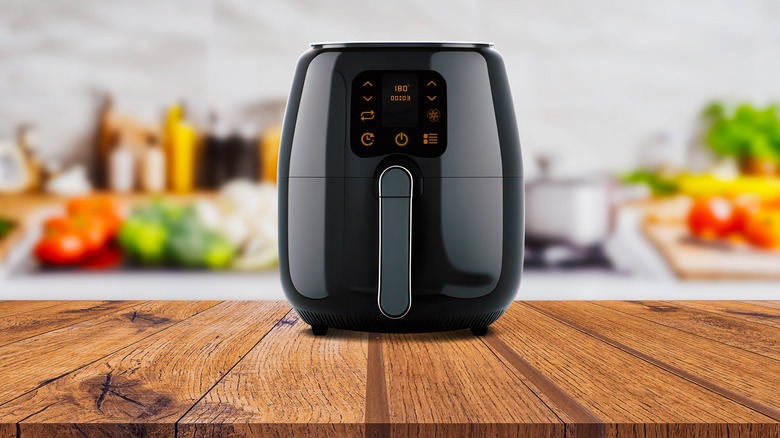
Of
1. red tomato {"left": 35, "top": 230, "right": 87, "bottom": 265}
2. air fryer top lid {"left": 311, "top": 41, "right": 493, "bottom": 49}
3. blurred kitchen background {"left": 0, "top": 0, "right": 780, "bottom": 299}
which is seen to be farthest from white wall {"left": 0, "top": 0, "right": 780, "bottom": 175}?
air fryer top lid {"left": 311, "top": 41, "right": 493, "bottom": 49}

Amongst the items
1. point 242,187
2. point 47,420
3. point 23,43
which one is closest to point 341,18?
point 242,187

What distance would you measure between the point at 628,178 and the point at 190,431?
2.14 meters

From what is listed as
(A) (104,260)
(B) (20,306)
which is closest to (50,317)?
(B) (20,306)

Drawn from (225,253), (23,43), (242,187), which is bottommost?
(225,253)

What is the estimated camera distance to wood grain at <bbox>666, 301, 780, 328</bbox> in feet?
2.14

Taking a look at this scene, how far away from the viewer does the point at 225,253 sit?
207cm

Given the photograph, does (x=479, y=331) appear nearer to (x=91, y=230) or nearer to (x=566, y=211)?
(x=566, y=211)

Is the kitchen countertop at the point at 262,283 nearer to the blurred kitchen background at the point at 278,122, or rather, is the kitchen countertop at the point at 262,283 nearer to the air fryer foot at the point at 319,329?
the blurred kitchen background at the point at 278,122

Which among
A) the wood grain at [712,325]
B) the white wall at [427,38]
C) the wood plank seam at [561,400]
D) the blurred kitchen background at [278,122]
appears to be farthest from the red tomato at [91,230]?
the wood plank seam at [561,400]

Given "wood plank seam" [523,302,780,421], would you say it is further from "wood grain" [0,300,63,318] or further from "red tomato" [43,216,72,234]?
"red tomato" [43,216,72,234]

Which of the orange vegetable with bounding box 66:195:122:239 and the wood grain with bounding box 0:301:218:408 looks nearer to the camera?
the wood grain with bounding box 0:301:218:408

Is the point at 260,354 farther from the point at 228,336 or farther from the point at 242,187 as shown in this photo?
the point at 242,187

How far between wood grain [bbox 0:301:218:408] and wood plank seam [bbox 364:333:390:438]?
18 centimetres

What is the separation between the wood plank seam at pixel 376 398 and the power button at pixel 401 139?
0.15 metres
